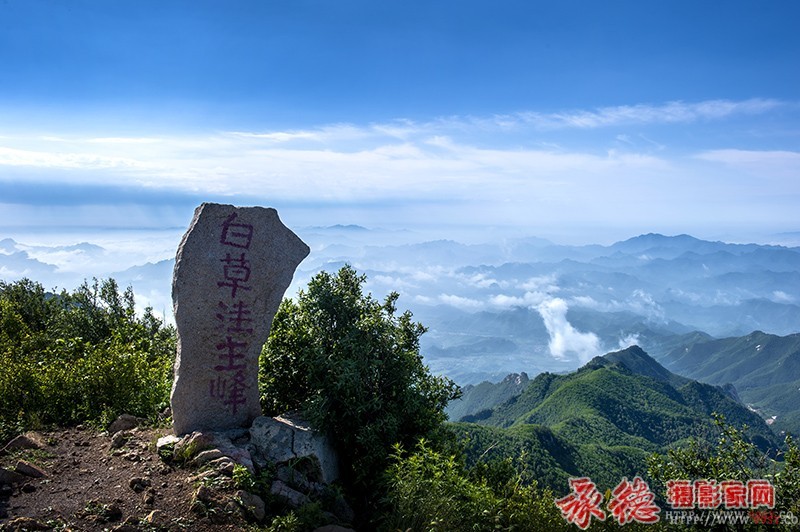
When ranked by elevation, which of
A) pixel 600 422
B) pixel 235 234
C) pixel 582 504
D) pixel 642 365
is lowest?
pixel 642 365

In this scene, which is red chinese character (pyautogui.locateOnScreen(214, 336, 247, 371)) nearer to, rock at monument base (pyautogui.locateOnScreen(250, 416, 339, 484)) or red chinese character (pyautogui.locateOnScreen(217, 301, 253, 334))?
red chinese character (pyautogui.locateOnScreen(217, 301, 253, 334))

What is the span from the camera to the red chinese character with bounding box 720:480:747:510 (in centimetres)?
705

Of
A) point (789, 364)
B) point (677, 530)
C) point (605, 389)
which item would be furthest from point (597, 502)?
point (789, 364)

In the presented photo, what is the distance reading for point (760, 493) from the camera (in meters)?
7.20

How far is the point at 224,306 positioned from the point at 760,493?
7768mm

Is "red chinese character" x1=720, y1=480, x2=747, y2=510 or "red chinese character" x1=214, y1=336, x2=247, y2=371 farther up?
"red chinese character" x1=214, y1=336, x2=247, y2=371

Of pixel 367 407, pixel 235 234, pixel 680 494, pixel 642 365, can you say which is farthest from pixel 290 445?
pixel 642 365

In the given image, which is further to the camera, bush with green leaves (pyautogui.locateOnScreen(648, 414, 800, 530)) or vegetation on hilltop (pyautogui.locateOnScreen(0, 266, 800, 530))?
bush with green leaves (pyautogui.locateOnScreen(648, 414, 800, 530))

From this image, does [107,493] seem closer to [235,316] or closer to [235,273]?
[235,316]

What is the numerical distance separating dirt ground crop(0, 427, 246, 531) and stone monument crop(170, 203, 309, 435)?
847 millimetres

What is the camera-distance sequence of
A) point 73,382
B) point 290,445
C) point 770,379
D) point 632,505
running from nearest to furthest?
point 632,505, point 290,445, point 73,382, point 770,379

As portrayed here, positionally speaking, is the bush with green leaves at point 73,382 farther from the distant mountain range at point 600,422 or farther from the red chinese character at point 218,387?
the distant mountain range at point 600,422

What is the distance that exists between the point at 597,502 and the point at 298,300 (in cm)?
495

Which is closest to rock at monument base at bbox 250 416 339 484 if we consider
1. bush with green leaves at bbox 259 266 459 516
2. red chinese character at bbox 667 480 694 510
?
bush with green leaves at bbox 259 266 459 516
